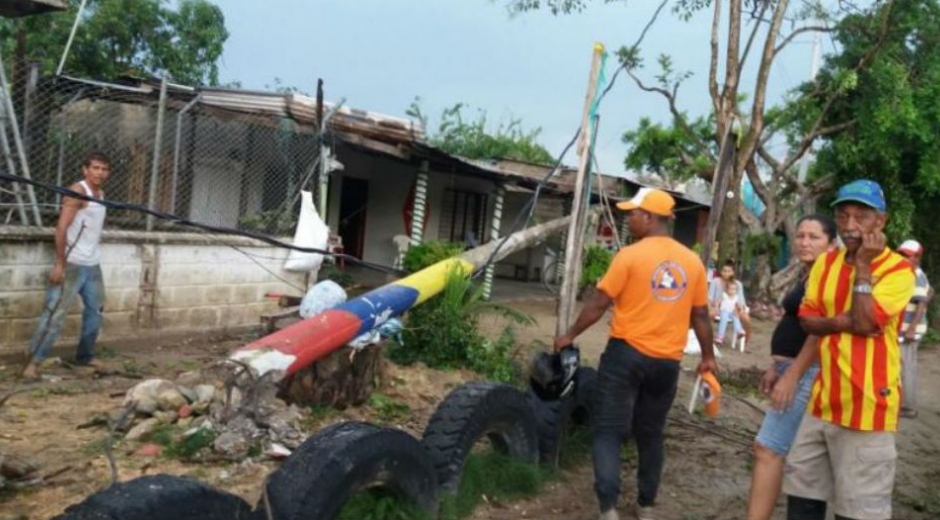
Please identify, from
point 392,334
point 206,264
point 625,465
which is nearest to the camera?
point 625,465

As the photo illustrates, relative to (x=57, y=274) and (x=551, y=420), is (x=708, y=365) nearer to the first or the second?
(x=551, y=420)

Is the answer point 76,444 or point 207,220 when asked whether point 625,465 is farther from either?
point 207,220

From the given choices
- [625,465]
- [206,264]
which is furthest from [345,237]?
[625,465]

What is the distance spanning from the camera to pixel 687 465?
6.02 m

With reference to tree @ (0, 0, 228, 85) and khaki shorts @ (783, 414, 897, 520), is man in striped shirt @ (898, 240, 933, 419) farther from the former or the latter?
tree @ (0, 0, 228, 85)

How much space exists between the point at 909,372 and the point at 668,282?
504 cm

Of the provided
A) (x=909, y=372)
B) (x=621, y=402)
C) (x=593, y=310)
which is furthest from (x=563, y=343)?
(x=909, y=372)

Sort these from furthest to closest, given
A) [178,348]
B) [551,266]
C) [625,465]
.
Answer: [551,266] → [178,348] → [625,465]

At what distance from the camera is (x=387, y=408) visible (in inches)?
254

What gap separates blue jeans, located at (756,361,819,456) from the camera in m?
4.06

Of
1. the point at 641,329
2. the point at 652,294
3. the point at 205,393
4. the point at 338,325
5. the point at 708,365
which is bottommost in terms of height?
the point at 205,393

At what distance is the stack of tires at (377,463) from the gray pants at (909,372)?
3.88 meters

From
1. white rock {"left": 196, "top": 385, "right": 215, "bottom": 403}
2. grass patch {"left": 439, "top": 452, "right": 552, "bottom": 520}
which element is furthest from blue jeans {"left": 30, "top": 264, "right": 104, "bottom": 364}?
grass patch {"left": 439, "top": 452, "right": 552, "bottom": 520}

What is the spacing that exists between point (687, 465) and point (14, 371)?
210 inches
